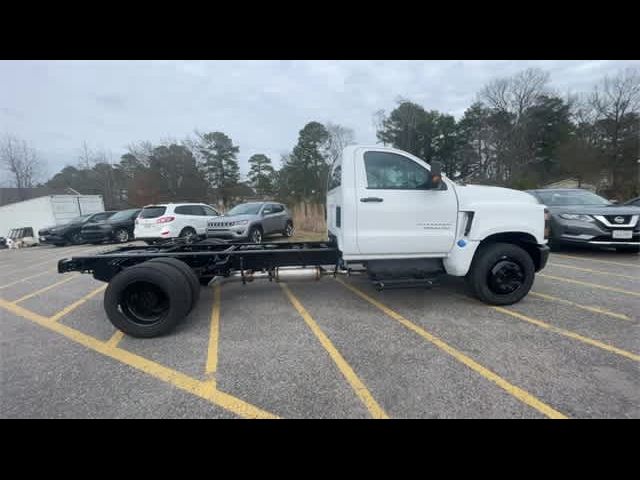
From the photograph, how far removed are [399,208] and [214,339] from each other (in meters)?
2.79

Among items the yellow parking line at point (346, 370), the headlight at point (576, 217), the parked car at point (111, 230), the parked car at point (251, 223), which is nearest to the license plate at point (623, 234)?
the headlight at point (576, 217)

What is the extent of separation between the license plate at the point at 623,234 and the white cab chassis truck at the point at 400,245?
4.14 metres

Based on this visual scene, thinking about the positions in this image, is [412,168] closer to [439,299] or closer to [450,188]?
[450,188]

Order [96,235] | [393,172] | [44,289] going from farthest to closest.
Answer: [96,235], [44,289], [393,172]

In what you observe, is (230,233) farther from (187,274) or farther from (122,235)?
(122,235)

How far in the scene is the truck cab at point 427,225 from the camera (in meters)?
3.46

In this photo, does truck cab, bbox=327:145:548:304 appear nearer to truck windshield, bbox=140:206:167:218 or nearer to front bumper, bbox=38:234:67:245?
truck windshield, bbox=140:206:167:218

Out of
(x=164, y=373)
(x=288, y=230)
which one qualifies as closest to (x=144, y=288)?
(x=164, y=373)

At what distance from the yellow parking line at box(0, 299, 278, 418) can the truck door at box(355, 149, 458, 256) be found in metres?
2.20

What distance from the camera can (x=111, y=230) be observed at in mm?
11750
